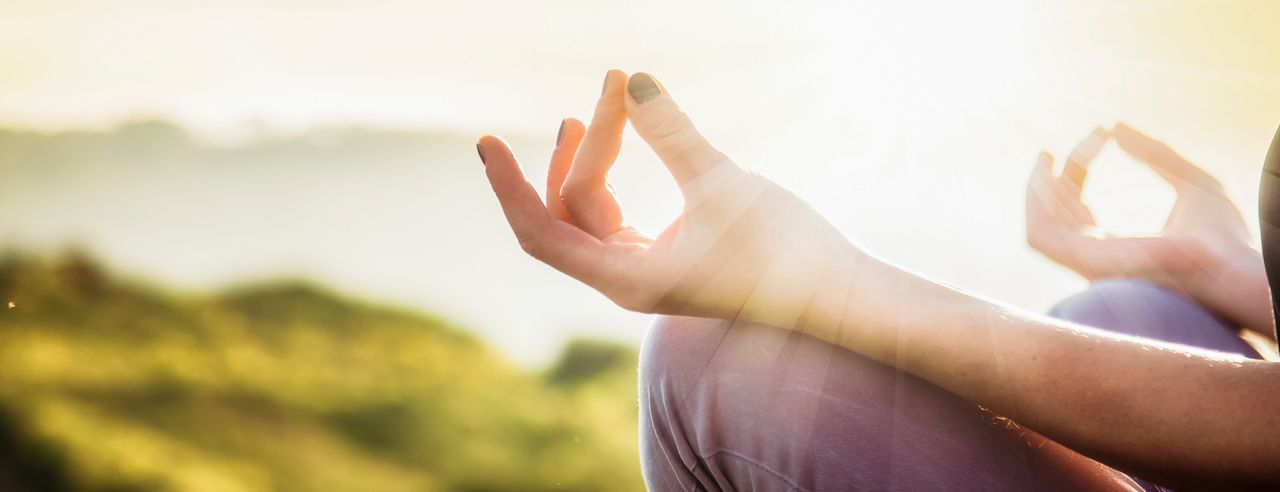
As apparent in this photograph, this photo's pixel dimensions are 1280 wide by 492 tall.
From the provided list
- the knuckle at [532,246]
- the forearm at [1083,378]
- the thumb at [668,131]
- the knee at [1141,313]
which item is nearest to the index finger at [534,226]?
the knuckle at [532,246]

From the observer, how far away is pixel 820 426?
0.62 m

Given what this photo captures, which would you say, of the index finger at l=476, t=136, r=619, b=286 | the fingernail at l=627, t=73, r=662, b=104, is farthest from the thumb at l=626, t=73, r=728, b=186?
the index finger at l=476, t=136, r=619, b=286

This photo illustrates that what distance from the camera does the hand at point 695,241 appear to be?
2.15ft

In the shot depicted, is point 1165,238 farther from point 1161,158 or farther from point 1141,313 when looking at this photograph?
point 1141,313

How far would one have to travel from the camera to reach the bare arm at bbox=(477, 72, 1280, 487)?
1.87 ft

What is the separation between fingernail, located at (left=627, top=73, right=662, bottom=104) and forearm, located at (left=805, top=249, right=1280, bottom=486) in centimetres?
24

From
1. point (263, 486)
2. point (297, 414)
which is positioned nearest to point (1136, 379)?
point (263, 486)

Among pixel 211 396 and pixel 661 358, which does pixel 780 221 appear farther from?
pixel 211 396

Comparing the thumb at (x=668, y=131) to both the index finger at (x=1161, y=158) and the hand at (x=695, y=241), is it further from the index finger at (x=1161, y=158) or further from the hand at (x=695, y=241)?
the index finger at (x=1161, y=158)

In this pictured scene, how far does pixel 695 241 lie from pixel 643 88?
16 cm

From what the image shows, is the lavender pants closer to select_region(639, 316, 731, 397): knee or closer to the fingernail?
select_region(639, 316, 731, 397): knee

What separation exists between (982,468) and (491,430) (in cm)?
270

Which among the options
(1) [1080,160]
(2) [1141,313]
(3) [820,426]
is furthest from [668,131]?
(1) [1080,160]

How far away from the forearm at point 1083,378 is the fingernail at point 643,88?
0.24m
